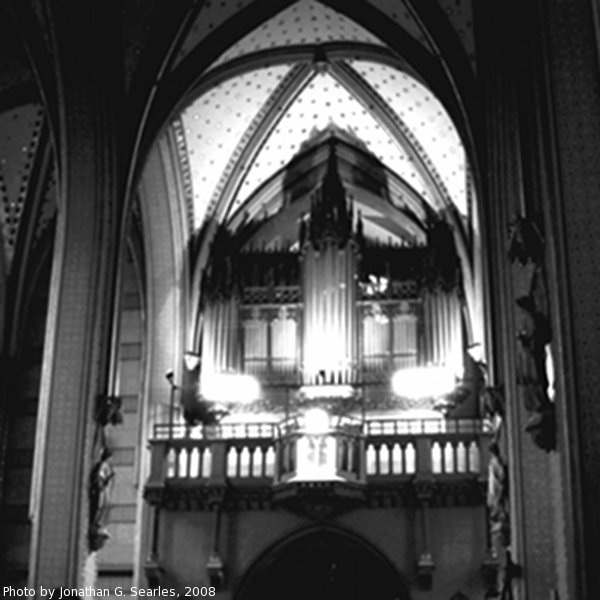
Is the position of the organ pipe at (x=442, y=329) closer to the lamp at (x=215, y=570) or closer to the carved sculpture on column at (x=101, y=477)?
the lamp at (x=215, y=570)

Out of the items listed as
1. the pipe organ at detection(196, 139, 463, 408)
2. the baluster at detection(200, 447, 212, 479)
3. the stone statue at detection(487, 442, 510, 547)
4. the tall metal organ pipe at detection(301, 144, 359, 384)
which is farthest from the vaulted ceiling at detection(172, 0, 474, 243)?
the stone statue at detection(487, 442, 510, 547)

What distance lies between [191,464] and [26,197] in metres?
4.96

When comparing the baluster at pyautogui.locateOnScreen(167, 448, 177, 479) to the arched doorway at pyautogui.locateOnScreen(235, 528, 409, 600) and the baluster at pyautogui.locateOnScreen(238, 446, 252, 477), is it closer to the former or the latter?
the baluster at pyautogui.locateOnScreen(238, 446, 252, 477)

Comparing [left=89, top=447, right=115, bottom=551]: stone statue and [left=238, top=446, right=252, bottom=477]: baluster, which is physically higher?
[left=238, top=446, right=252, bottom=477]: baluster

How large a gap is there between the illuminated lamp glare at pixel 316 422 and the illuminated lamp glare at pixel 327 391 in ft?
2.12

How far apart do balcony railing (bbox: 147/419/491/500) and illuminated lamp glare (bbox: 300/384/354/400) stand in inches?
24.1

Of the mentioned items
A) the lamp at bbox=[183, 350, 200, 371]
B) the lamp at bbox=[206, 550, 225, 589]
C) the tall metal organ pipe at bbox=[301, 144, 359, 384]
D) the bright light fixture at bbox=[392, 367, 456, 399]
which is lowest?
the lamp at bbox=[206, 550, 225, 589]

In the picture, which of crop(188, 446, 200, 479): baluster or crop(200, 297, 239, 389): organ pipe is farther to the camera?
crop(200, 297, 239, 389): organ pipe

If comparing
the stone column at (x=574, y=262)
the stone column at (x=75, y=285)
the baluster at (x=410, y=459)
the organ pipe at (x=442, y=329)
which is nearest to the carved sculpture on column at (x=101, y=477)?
the stone column at (x=75, y=285)

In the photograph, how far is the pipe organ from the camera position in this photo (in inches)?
692

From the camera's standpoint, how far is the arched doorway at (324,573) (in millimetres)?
16328

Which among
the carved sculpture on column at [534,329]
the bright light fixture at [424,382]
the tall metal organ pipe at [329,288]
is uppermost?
the tall metal organ pipe at [329,288]

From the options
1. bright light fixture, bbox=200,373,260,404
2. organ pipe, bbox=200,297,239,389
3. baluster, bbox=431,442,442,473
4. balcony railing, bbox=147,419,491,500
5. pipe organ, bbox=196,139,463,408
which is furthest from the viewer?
organ pipe, bbox=200,297,239,389

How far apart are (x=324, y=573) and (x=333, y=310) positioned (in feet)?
13.3
